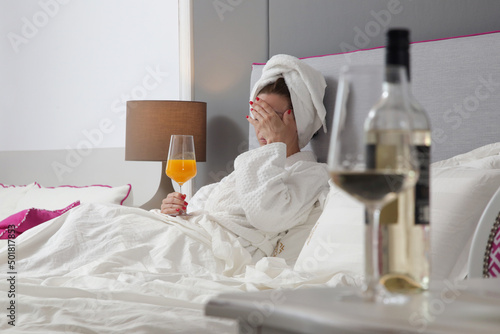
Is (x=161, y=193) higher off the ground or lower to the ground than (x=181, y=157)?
lower

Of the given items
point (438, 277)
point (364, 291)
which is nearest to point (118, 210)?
point (438, 277)

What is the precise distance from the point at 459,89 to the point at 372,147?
157 cm

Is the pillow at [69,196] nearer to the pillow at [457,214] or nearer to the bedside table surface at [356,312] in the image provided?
the pillow at [457,214]

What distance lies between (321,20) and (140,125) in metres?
0.93

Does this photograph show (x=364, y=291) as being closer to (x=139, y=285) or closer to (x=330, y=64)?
(x=139, y=285)

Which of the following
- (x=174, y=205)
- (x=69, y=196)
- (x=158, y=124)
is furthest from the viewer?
(x=69, y=196)

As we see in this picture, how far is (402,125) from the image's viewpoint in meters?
0.63

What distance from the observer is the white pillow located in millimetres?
1442

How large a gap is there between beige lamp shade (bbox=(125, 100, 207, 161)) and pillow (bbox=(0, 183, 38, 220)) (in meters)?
A: 0.92

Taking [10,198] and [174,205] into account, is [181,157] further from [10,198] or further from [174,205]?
[10,198]

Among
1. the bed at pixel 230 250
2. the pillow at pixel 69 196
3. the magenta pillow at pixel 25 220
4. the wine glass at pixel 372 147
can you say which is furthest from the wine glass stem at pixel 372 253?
the pillow at pixel 69 196

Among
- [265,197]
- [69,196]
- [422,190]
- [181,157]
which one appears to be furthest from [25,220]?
[422,190]

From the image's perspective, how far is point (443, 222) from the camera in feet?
4.80

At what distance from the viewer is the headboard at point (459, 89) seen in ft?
6.53
